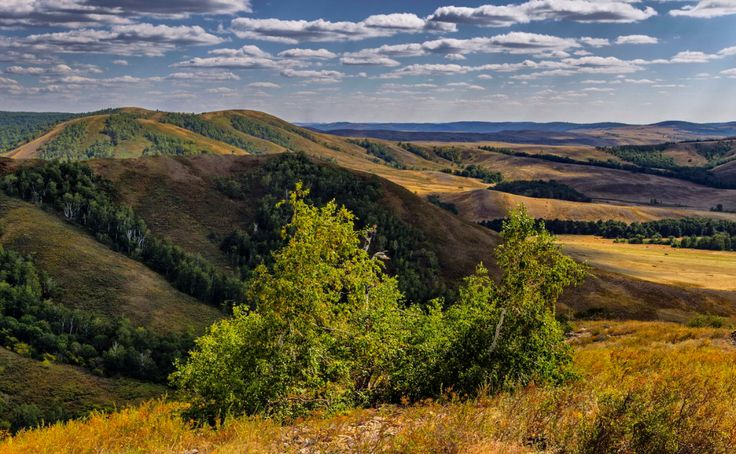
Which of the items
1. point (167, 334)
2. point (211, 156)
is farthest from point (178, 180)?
point (167, 334)

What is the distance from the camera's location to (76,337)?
342ft

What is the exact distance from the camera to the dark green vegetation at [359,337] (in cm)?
1638

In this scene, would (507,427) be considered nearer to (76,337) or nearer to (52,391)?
(52,391)

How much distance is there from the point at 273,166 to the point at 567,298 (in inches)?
4248

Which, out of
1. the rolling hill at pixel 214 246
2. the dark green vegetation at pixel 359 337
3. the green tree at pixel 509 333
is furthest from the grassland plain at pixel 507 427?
the rolling hill at pixel 214 246

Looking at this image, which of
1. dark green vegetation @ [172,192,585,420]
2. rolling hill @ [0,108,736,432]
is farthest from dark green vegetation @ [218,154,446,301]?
dark green vegetation @ [172,192,585,420]

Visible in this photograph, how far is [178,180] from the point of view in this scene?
539 feet

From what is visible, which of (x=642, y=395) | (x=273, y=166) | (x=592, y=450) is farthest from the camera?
(x=273, y=166)

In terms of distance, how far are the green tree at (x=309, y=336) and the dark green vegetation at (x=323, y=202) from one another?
96.7 m

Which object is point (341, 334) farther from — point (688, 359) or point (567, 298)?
point (567, 298)

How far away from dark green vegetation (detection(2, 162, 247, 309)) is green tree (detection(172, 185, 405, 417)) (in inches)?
4460

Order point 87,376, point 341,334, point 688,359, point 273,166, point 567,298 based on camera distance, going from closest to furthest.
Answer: point 341,334, point 688,359, point 87,376, point 567,298, point 273,166

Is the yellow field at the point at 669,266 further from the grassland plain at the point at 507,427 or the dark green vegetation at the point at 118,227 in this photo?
the grassland plain at the point at 507,427

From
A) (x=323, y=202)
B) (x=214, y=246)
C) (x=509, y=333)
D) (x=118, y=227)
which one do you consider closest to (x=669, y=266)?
(x=323, y=202)
